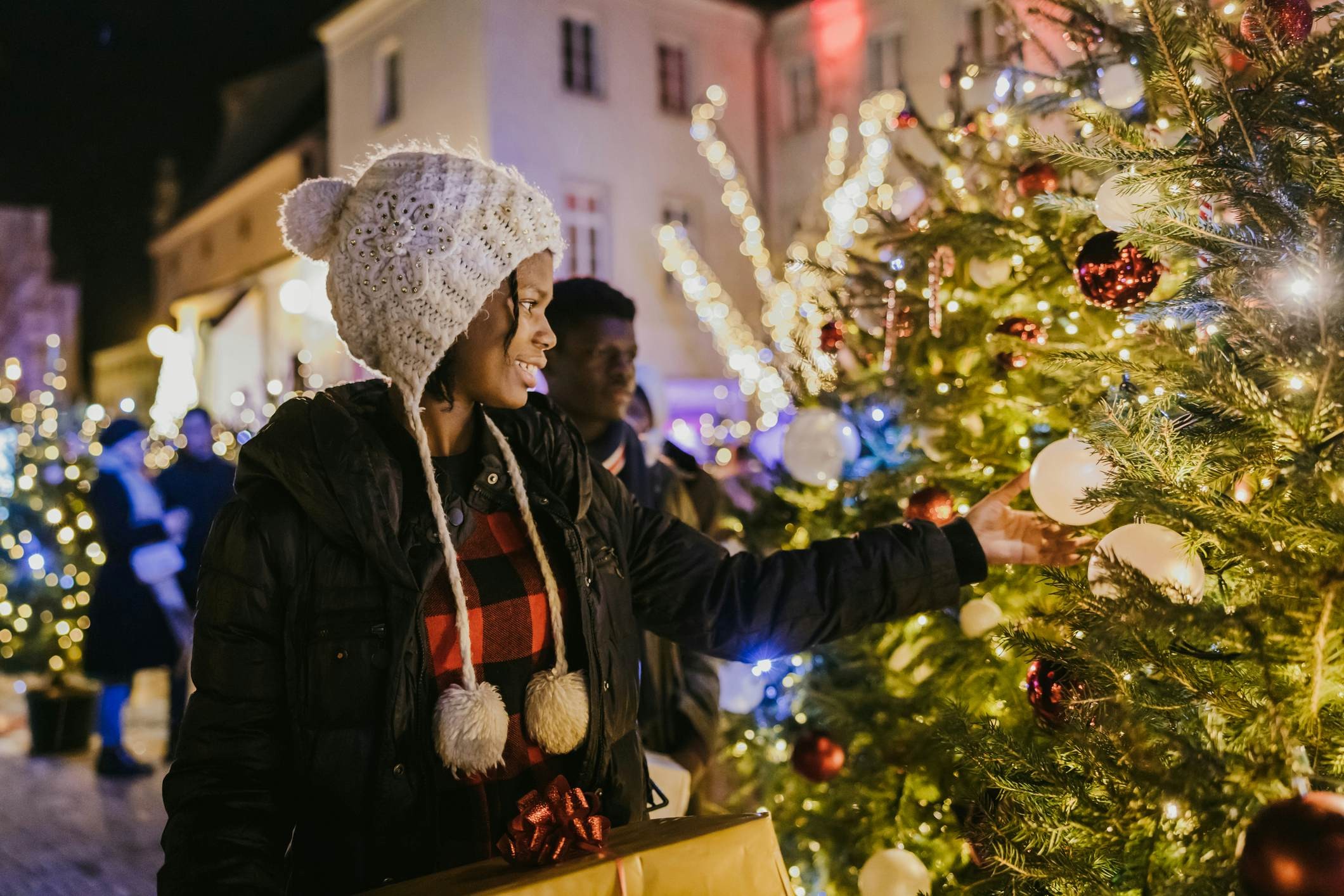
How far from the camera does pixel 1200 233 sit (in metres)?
1.59

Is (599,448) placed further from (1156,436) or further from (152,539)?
(152,539)

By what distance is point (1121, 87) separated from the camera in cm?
252

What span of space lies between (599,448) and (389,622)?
175 cm

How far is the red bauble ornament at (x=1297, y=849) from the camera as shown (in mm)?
1161

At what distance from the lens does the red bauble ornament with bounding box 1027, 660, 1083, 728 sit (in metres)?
1.87

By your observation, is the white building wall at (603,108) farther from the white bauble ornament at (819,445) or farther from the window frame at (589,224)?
the white bauble ornament at (819,445)

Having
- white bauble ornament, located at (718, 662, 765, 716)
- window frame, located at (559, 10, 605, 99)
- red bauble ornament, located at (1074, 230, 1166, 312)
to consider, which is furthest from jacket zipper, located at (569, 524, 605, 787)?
window frame, located at (559, 10, 605, 99)

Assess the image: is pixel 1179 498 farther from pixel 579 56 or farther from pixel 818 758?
pixel 579 56

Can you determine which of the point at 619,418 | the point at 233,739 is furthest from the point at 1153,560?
the point at 619,418

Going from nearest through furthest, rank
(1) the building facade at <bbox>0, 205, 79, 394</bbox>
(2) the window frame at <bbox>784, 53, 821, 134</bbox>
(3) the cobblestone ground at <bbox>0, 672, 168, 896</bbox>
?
(3) the cobblestone ground at <bbox>0, 672, 168, 896</bbox> → (2) the window frame at <bbox>784, 53, 821, 134</bbox> → (1) the building facade at <bbox>0, 205, 79, 394</bbox>

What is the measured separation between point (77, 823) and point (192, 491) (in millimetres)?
2213

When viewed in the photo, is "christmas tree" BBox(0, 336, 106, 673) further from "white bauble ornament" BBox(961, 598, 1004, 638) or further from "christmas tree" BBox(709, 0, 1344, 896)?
"christmas tree" BBox(709, 0, 1344, 896)

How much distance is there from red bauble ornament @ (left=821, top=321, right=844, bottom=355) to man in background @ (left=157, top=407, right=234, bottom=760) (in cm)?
510

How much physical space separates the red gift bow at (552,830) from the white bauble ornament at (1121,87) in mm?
2190
